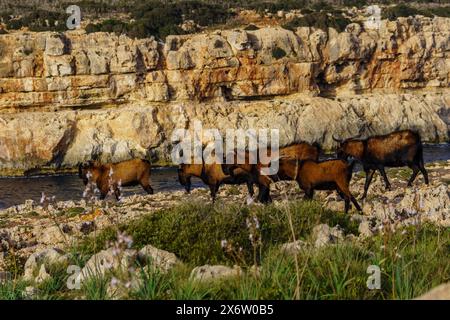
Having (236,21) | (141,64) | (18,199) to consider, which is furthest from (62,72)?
(236,21)

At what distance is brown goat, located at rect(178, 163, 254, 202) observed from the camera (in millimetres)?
15648

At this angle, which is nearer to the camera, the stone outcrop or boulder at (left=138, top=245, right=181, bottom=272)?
boulder at (left=138, top=245, right=181, bottom=272)

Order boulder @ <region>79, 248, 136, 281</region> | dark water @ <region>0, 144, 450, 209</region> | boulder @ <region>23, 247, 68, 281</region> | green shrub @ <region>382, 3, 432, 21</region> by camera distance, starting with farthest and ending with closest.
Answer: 1. green shrub @ <region>382, 3, 432, 21</region>
2. dark water @ <region>0, 144, 450, 209</region>
3. boulder @ <region>23, 247, 68, 281</region>
4. boulder @ <region>79, 248, 136, 281</region>

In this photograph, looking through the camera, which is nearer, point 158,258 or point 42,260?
point 158,258

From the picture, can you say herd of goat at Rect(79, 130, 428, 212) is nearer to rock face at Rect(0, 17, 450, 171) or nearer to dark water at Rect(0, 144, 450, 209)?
dark water at Rect(0, 144, 450, 209)

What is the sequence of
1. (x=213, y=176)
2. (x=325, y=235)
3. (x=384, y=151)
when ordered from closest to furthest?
(x=325, y=235)
(x=213, y=176)
(x=384, y=151)

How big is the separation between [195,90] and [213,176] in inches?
1093

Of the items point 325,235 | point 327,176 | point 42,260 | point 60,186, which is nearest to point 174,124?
point 60,186

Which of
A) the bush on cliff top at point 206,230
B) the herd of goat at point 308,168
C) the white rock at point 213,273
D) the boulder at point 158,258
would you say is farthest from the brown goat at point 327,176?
the white rock at point 213,273

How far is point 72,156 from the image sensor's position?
4038 cm

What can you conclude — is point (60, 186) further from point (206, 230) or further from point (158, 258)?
point (158, 258)

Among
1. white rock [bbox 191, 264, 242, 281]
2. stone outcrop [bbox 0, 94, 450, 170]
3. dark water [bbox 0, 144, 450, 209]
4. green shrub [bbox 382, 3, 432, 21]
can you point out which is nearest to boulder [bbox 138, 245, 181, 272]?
white rock [bbox 191, 264, 242, 281]

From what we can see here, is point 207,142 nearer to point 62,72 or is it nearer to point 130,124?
point 130,124

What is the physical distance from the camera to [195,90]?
4419cm
